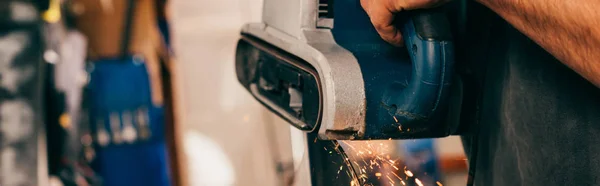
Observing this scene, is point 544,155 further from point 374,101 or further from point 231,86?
point 231,86

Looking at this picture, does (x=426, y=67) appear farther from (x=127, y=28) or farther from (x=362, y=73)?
(x=127, y=28)

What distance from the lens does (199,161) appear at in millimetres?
2057

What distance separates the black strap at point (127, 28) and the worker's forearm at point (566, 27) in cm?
222

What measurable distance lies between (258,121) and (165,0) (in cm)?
84

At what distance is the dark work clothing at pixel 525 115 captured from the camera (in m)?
0.55

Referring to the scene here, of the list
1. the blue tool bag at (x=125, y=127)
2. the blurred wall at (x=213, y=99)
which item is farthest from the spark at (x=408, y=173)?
the blue tool bag at (x=125, y=127)

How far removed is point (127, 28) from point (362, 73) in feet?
6.90

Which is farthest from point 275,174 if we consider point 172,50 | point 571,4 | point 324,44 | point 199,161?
point 571,4

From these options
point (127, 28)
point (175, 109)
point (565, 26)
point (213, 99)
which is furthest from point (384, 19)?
point (127, 28)

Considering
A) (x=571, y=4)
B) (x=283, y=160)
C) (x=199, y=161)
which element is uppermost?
(x=571, y=4)

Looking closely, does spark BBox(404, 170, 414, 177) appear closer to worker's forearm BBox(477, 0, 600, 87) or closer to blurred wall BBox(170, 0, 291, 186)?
worker's forearm BBox(477, 0, 600, 87)

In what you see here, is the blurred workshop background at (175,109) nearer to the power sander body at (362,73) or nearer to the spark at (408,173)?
the spark at (408,173)

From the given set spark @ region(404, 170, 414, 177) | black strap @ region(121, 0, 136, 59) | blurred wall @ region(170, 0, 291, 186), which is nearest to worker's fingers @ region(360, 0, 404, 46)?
spark @ region(404, 170, 414, 177)

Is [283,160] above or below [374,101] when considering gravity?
below
